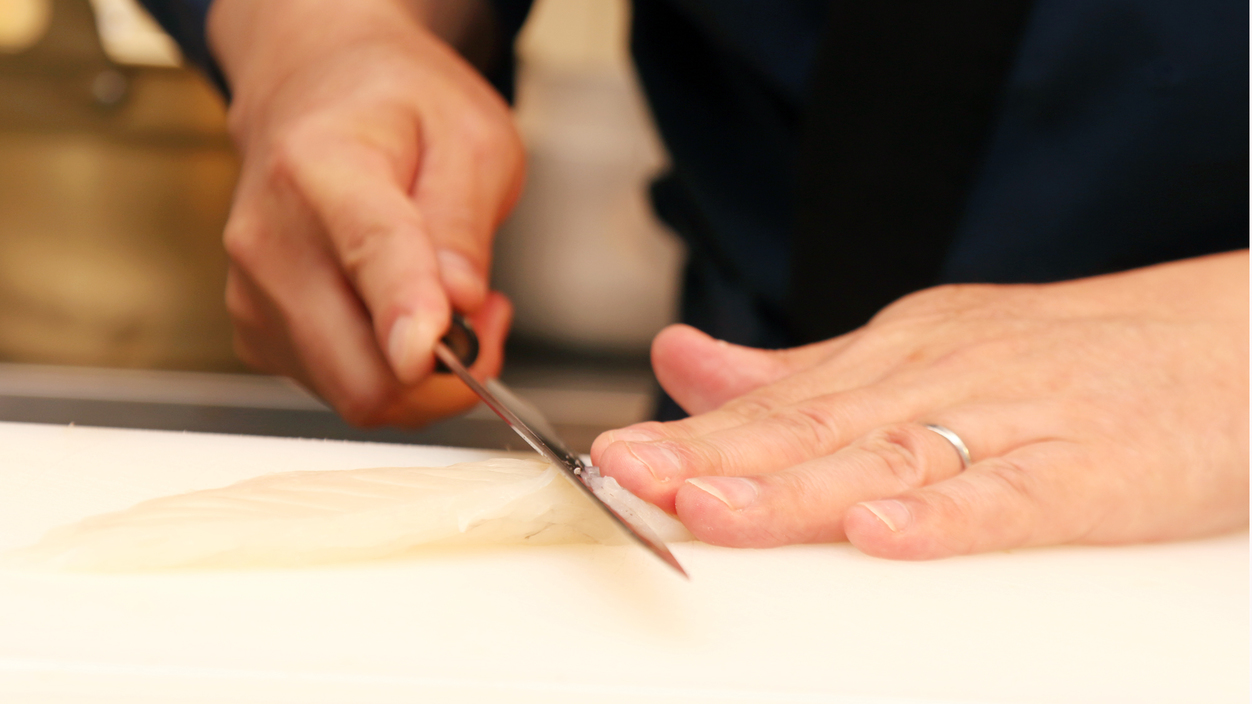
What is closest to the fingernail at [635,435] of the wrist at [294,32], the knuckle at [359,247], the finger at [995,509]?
the finger at [995,509]

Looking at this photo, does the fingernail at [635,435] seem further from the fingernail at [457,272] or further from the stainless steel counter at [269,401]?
the stainless steel counter at [269,401]

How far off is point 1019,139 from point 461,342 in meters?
0.68

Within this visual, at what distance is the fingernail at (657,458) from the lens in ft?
1.52

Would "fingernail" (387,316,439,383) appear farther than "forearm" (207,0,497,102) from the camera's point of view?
No

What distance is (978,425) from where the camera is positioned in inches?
22.1

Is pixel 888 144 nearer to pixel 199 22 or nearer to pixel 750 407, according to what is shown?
pixel 750 407

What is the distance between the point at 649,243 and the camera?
2207mm

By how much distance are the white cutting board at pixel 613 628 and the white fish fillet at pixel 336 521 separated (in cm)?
1

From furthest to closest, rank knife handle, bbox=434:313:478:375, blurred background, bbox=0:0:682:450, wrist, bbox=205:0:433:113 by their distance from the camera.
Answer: blurred background, bbox=0:0:682:450, wrist, bbox=205:0:433:113, knife handle, bbox=434:313:478:375

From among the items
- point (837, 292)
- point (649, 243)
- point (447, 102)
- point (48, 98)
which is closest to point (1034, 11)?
point (837, 292)

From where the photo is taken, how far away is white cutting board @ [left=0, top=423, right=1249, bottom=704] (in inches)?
12.6

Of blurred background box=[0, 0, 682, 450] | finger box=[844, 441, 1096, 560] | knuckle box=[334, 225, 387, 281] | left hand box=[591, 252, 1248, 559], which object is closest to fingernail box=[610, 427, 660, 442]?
left hand box=[591, 252, 1248, 559]

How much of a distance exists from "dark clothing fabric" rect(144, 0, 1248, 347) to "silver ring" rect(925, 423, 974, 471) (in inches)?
20.8

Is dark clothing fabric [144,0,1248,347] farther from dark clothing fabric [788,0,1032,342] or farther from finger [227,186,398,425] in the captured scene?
finger [227,186,398,425]
